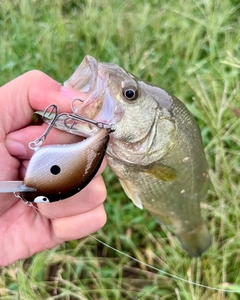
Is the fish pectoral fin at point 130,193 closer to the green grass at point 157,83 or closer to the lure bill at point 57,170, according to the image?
the green grass at point 157,83

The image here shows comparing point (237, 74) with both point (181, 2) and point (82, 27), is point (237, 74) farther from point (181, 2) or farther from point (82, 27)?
point (82, 27)

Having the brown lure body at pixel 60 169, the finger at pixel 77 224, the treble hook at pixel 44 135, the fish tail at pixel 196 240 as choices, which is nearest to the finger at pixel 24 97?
the treble hook at pixel 44 135

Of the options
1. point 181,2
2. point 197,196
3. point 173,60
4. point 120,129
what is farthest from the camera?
point 181,2

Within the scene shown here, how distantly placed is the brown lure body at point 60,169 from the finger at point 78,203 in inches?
12.1

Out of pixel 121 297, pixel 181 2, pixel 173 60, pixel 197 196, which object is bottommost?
pixel 121 297

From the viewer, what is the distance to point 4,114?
1.24 m

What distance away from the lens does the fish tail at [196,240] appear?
1.74 metres

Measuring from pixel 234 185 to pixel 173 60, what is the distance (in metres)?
0.86

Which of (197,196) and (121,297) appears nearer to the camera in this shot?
(197,196)

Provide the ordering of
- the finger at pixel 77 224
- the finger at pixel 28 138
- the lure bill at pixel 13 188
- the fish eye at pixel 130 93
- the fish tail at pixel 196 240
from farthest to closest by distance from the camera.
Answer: the fish tail at pixel 196 240 → the finger at pixel 77 224 → the fish eye at pixel 130 93 → the finger at pixel 28 138 → the lure bill at pixel 13 188

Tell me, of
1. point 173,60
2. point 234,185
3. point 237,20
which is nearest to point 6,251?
point 234,185

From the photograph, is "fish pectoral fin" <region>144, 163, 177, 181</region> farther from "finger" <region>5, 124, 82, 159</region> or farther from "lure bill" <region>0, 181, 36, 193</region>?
"lure bill" <region>0, 181, 36, 193</region>

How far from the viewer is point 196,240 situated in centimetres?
174

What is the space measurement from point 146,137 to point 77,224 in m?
0.37
